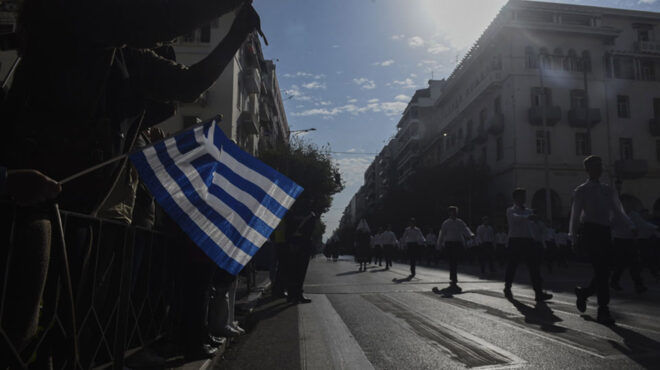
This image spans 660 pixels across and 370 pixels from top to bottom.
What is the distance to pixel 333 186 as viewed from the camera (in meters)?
45.9

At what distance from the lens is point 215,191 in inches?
117

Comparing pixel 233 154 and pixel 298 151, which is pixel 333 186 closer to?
pixel 298 151

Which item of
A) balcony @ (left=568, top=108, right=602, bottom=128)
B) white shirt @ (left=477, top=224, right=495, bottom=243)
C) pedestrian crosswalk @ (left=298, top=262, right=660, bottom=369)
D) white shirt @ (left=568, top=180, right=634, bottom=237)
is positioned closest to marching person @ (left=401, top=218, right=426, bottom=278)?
white shirt @ (left=477, top=224, right=495, bottom=243)

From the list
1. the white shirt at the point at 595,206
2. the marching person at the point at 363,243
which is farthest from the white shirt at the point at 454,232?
the marching person at the point at 363,243

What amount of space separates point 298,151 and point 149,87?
43.2 meters

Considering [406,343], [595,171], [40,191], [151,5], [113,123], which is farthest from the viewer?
[595,171]

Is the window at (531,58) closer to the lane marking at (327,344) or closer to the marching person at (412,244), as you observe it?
the marching person at (412,244)

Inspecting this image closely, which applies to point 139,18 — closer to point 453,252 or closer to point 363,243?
point 453,252

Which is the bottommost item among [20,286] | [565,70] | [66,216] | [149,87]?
[20,286]

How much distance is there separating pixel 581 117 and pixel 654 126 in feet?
22.0

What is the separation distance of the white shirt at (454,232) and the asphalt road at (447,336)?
12.4 ft

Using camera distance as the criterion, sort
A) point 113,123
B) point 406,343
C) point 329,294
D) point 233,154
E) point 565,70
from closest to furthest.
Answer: point 113,123, point 233,154, point 406,343, point 329,294, point 565,70

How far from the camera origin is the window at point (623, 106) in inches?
1524

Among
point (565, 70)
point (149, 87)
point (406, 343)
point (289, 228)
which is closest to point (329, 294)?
point (289, 228)
